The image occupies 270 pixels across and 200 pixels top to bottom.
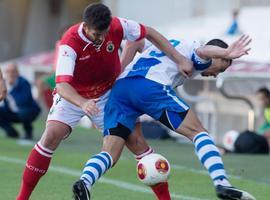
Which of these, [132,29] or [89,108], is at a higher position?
[132,29]

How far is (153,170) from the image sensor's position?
8531 millimetres

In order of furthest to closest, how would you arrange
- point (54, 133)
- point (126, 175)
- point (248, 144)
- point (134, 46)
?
1. point (248, 144)
2. point (126, 175)
3. point (134, 46)
4. point (54, 133)

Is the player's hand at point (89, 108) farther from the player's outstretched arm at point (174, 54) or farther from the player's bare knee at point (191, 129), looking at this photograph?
the player's outstretched arm at point (174, 54)

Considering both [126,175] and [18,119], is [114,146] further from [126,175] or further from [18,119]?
[18,119]

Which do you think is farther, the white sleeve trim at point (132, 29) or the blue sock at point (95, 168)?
the white sleeve trim at point (132, 29)

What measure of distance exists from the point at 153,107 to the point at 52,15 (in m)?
28.1

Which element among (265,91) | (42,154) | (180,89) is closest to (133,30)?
(42,154)

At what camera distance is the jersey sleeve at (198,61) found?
8.64 meters

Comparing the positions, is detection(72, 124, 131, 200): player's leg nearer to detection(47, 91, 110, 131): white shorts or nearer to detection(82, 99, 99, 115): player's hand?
detection(47, 91, 110, 131): white shorts

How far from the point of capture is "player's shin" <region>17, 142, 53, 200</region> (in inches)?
354

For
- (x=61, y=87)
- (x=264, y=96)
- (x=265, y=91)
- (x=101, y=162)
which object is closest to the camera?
(x=61, y=87)

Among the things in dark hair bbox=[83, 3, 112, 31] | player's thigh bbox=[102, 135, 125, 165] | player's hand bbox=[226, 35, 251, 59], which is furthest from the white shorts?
player's hand bbox=[226, 35, 251, 59]

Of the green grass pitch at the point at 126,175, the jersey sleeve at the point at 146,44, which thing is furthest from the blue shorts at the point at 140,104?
the green grass pitch at the point at 126,175

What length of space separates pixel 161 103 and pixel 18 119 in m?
9.90
